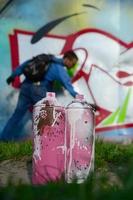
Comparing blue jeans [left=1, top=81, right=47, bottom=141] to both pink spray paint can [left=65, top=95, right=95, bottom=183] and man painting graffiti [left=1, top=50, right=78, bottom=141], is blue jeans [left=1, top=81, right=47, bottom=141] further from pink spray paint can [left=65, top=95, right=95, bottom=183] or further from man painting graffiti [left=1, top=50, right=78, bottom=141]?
pink spray paint can [left=65, top=95, right=95, bottom=183]

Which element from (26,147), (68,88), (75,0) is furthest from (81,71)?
(26,147)

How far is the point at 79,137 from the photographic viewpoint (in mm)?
6598

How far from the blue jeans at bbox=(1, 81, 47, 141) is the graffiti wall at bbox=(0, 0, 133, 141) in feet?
0.31

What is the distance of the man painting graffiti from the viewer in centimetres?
1133

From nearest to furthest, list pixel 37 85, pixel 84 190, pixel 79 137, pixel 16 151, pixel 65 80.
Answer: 1. pixel 84 190
2. pixel 79 137
3. pixel 16 151
4. pixel 65 80
5. pixel 37 85

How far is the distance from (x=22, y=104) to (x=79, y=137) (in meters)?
4.86

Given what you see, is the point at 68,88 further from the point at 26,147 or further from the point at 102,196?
the point at 102,196

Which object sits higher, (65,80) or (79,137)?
(65,80)

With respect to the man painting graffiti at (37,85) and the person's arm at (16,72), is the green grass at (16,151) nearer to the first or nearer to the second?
the man painting graffiti at (37,85)

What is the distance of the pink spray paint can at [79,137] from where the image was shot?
6.58 metres

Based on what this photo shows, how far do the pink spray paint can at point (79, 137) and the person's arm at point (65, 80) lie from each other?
15.1 ft

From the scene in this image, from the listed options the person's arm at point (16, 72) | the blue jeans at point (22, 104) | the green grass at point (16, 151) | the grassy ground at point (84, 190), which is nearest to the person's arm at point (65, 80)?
the blue jeans at point (22, 104)

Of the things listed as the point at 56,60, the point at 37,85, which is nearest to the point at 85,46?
the point at 56,60

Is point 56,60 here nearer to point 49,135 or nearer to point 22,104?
point 22,104
